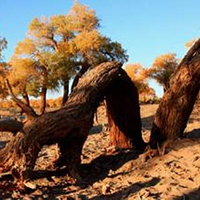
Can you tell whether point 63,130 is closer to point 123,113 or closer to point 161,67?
point 123,113

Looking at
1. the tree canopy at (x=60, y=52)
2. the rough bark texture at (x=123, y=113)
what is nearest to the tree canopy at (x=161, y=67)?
the tree canopy at (x=60, y=52)

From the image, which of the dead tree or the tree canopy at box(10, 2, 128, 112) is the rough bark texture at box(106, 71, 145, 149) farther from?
the tree canopy at box(10, 2, 128, 112)

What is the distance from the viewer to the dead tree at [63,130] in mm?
6055

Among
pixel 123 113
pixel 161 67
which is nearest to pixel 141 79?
pixel 161 67

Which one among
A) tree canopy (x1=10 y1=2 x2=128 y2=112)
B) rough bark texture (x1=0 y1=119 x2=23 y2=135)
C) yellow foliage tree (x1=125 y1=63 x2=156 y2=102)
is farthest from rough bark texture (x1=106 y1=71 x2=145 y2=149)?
yellow foliage tree (x1=125 y1=63 x2=156 y2=102)

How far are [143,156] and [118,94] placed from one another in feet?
5.12

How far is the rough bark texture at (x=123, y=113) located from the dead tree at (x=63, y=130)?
1.94 feet

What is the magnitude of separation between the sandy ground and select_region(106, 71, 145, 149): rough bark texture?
0.65 metres

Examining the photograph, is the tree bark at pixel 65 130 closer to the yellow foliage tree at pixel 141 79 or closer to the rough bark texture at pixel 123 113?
the rough bark texture at pixel 123 113

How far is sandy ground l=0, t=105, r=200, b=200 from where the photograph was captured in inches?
219

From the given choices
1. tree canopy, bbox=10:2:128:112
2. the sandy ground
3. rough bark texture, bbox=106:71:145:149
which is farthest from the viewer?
tree canopy, bbox=10:2:128:112

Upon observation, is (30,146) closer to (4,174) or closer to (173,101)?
(4,174)

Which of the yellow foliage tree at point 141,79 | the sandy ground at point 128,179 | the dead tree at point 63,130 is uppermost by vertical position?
the yellow foliage tree at point 141,79

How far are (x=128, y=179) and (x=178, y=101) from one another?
1922 millimetres
